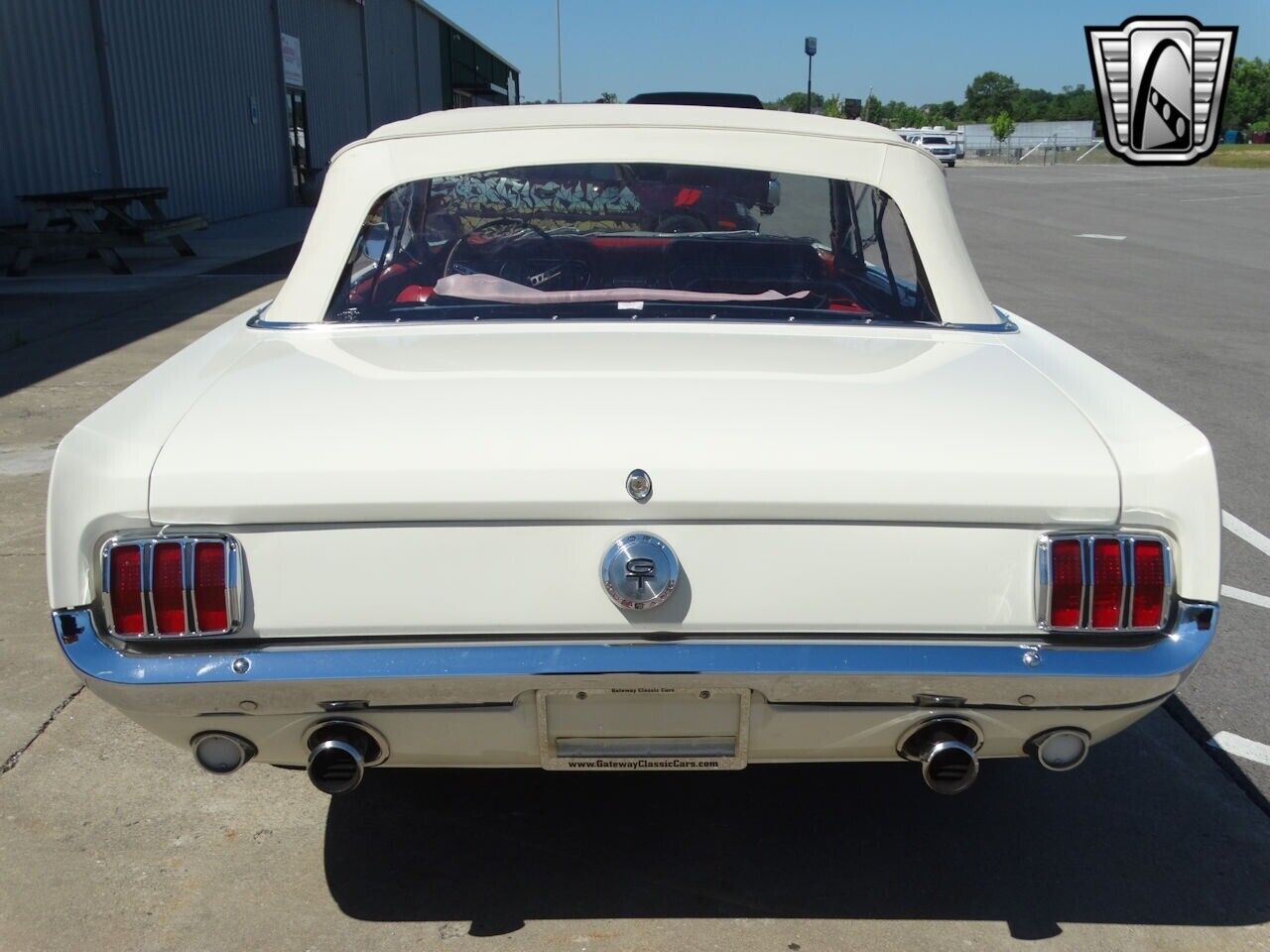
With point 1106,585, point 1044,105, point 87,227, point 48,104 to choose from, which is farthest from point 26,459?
point 1044,105

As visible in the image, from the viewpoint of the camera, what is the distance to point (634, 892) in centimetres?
281

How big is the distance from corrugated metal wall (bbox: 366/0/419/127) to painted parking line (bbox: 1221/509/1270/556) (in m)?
30.8

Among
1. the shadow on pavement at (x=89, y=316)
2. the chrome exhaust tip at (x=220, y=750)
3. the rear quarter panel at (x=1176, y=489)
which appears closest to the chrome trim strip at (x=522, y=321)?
the rear quarter panel at (x=1176, y=489)

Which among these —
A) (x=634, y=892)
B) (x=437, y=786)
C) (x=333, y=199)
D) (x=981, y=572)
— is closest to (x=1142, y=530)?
(x=981, y=572)

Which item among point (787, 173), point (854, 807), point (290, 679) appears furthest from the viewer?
point (787, 173)

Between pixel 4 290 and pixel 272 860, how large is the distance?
11319mm

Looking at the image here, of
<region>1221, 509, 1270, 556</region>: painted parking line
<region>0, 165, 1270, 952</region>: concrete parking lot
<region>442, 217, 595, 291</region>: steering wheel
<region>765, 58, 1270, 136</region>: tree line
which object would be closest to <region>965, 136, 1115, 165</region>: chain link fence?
<region>765, 58, 1270, 136</region>: tree line

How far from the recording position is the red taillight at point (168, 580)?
221 cm

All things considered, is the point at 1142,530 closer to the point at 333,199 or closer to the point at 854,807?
the point at 854,807

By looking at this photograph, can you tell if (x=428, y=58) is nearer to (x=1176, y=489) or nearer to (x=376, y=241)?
(x=376, y=241)

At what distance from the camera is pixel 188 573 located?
7.23 feet

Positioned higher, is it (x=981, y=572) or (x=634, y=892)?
(x=981, y=572)

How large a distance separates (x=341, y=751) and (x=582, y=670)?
19.3 inches

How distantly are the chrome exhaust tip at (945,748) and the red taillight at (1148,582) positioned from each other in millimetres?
364
